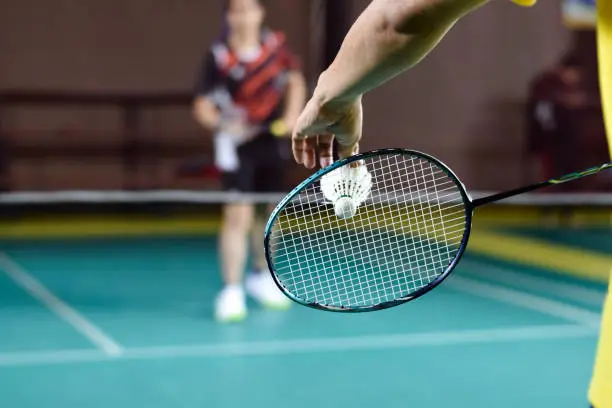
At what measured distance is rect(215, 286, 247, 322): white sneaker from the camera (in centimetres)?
430

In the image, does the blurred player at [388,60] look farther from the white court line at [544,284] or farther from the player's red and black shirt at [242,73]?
the white court line at [544,284]

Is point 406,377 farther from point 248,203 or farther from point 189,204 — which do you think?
point 189,204

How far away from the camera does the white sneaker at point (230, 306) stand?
14.1ft

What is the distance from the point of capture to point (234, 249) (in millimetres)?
4398

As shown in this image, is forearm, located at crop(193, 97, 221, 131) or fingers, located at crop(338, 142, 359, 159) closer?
fingers, located at crop(338, 142, 359, 159)

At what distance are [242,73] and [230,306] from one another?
1022mm

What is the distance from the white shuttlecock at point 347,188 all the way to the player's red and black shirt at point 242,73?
3.10 meters

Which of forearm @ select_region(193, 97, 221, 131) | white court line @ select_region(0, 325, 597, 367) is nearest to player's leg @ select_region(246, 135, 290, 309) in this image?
forearm @ select_region(193, 97, 221, 131)

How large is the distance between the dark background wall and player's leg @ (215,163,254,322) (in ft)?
14.4

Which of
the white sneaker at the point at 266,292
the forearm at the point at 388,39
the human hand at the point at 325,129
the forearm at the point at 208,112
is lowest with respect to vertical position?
the white sneaker at the point at 266,292

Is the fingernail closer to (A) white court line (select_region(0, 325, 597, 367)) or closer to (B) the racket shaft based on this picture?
(B) the racket shaft

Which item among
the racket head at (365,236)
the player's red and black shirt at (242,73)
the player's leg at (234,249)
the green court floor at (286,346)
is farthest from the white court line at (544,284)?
the racket head at (365,236)

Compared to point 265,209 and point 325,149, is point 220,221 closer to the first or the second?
point 265,209

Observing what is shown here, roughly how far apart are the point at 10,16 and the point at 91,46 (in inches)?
29.8
